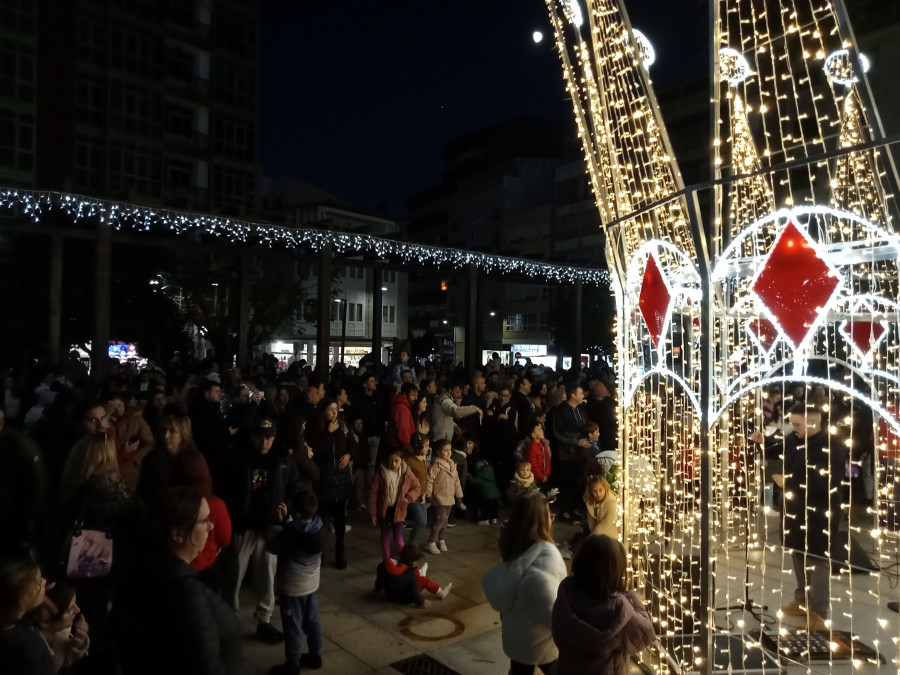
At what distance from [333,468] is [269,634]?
1964 millimetres

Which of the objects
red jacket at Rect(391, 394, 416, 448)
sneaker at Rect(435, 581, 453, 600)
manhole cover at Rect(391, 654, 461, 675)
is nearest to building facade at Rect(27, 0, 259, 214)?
red jacket at Rect(391, 394, 416, 448)

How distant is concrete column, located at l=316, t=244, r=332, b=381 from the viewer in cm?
1433

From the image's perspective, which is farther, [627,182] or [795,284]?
[627,182]

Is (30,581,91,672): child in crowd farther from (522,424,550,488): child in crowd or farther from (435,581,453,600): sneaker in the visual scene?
(522,424,550,488): child in crowd

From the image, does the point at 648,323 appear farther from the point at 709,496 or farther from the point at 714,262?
the point at 709,496

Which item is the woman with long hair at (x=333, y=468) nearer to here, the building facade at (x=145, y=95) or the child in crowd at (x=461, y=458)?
the child in crowd at (x=461, y=458)

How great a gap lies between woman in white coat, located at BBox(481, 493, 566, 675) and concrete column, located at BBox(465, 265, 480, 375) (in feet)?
43.5

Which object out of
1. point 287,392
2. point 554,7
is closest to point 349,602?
point 287,392

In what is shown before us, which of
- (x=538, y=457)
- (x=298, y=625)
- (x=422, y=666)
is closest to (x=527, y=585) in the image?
Answer: (x=422, y=666)

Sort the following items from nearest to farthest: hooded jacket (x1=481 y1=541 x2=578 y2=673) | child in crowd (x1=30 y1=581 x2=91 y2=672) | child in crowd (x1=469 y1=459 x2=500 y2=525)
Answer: child in crowd (x1=30 y1=581 x2=91 y2=672)
hooded jacket (x1=481 y1=541 x2=578 y2=673)
child in crowd (x1=469 y1=459 x2=500 y2=525)

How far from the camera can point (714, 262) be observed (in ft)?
12.4

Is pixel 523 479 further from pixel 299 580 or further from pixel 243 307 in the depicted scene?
pixel 243 307

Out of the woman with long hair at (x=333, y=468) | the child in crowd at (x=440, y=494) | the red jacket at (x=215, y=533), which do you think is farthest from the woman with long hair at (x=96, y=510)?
the child in crowd at (x=440, y=494)

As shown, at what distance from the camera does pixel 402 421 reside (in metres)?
8.84
